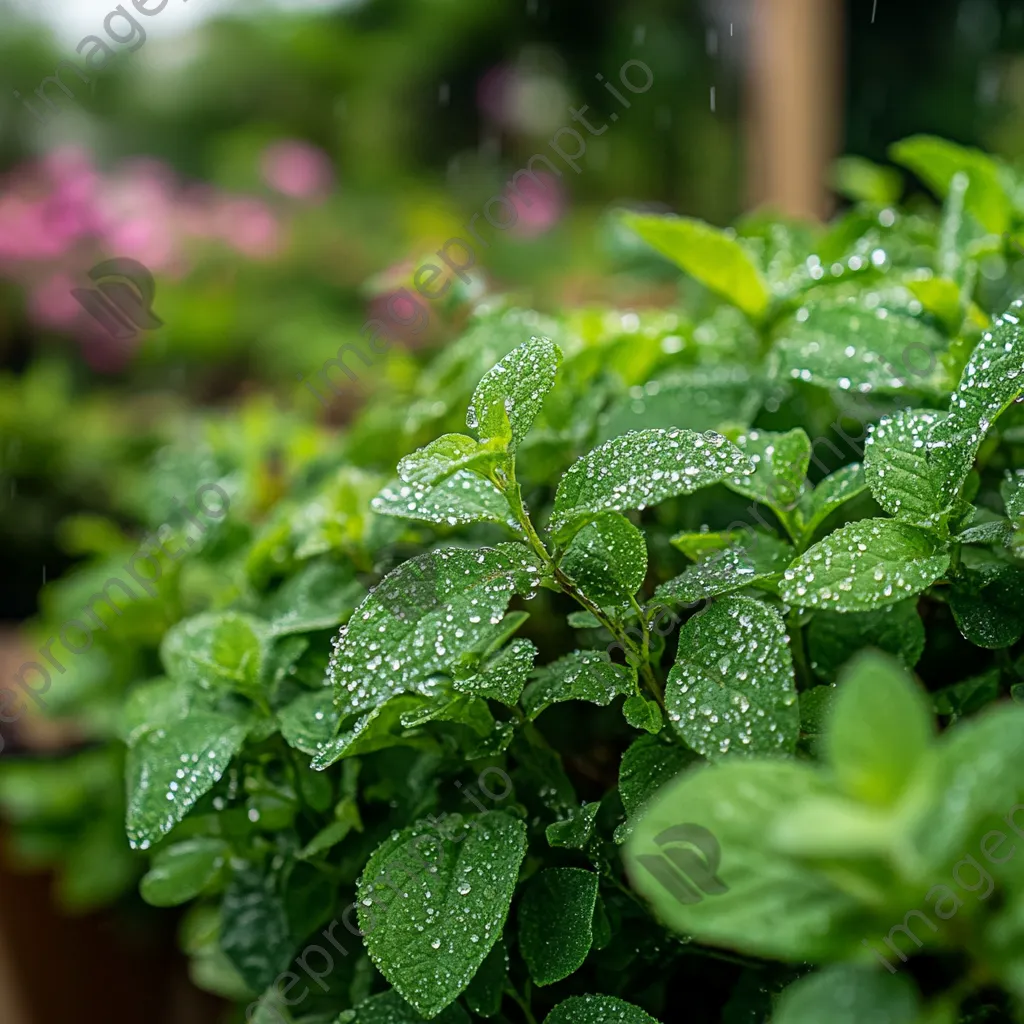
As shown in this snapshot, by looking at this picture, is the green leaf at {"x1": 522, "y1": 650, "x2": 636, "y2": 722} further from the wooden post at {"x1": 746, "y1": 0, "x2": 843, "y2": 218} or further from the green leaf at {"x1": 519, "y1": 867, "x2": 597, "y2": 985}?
the wooden post at {"x1": 746, "y1": 0, "x2": 843, "y2": 218}

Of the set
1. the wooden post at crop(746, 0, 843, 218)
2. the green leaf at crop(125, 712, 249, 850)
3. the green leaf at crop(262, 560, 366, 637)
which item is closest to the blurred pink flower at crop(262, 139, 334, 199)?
the wooden post at crop(746, 0, 843, 218)

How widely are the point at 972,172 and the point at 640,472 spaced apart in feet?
1.31

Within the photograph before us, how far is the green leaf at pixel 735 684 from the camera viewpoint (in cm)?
34

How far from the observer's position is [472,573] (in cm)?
39

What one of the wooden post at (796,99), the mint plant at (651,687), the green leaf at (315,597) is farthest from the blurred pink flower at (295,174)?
the green leaf at (315,597)

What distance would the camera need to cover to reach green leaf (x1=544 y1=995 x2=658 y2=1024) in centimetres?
39

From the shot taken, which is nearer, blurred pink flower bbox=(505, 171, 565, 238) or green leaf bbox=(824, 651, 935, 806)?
green leaf bbox=(824, 651, 935, 806)

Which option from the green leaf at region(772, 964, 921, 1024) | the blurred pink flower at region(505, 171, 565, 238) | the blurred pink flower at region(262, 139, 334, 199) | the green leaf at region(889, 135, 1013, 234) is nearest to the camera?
the green leaf at region(772, 964, 921, 1024)

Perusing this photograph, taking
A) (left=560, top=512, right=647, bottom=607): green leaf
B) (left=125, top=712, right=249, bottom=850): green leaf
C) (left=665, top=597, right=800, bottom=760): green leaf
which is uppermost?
(left=560, top=512, right=647, bottom=607): green leaf

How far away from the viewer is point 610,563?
0.41m

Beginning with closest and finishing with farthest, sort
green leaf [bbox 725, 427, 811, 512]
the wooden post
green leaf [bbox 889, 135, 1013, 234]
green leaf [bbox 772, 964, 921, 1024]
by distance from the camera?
green leaf [bbox 772, 964, 921, 1024]
green leaf [bbox 725, 427, 811, 512]
green leaf [bbox 889, 135, 1013, 234]
the wooden post

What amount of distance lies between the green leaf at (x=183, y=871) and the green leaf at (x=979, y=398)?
41 centimetres

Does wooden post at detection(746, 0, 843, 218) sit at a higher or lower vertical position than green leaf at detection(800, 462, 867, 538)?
lower

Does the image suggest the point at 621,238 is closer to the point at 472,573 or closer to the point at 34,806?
the point at 472,573
